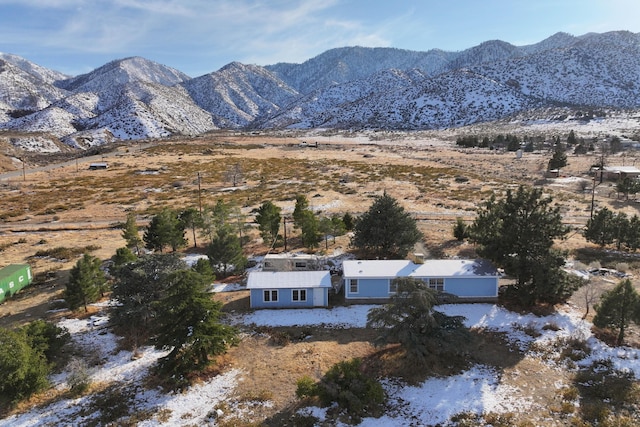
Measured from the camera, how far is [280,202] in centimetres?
5422

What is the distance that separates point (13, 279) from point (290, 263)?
62.9 ft

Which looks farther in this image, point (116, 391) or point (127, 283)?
point (127, 283)

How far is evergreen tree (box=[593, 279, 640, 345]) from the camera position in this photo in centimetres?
1962

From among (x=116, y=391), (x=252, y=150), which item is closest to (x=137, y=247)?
(x=116, y=391)

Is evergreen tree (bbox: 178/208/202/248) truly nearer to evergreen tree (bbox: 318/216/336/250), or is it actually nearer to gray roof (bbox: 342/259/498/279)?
evergreen tree (bbox: 318/216/336/250)

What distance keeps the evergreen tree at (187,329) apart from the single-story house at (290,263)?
9.36m

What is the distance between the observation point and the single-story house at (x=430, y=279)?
25219 millimetres

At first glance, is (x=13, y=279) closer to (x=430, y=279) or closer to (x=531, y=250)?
(x=430, y=279)

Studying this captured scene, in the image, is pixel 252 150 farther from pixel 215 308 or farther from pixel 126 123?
pixel 215 308

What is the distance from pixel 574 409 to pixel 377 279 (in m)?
11.9

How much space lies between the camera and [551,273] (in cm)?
2302

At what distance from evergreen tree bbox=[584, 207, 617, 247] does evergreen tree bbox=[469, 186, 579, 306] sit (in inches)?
513

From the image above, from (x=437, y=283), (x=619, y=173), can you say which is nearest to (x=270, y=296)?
(x=437, y=283)

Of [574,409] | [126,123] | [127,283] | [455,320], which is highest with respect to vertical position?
[126,123]
